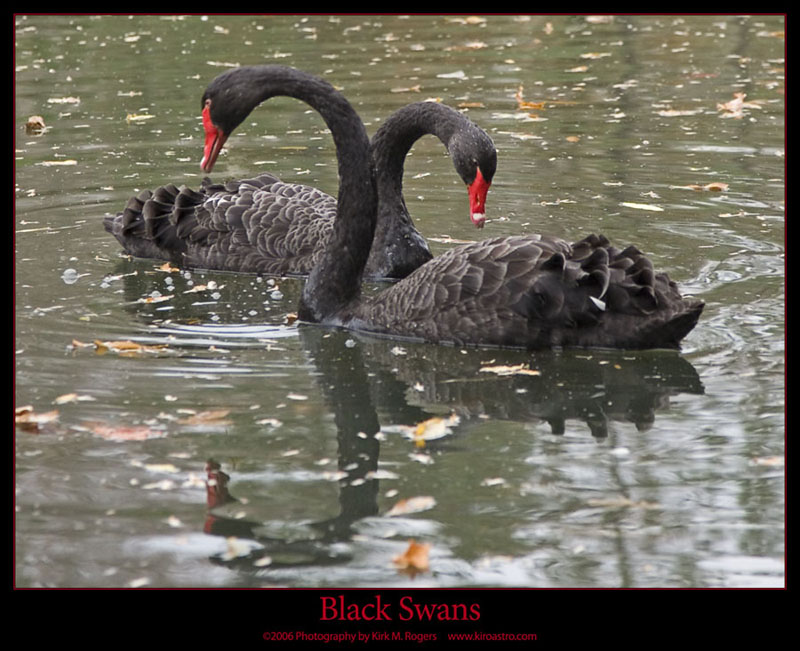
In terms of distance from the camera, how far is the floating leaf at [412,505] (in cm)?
404

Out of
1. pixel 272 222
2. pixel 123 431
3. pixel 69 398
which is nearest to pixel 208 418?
pixel 123 431

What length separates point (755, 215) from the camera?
24.6 feet

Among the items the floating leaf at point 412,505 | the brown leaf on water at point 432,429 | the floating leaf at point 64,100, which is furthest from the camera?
the floating leaf at point 64,100

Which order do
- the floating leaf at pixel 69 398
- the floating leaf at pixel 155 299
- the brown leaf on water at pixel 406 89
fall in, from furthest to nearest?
1. the brown leaf on water at pixel 406 89
2. the floating leaf at pixel 155 299
3. the floating leaf at pixel 69 398

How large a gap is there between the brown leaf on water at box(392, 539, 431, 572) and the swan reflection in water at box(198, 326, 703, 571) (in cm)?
28

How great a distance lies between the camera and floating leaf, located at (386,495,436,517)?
4039mm

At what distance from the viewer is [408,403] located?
503cm

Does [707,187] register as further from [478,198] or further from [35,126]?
[35,126]

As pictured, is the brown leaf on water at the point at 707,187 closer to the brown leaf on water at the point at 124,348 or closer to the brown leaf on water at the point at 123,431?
the brown leaf on water at the point at 124,348

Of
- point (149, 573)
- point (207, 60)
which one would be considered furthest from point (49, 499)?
point (207, 60)

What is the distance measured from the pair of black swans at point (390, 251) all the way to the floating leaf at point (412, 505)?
58.0 inches

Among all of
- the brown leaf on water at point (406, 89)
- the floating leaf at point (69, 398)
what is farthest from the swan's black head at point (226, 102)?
the brown leaf on water at point (406, 89)

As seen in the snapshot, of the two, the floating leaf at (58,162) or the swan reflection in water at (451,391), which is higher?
the floating leaf at (58,162)

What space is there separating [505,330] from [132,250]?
2770 mm
